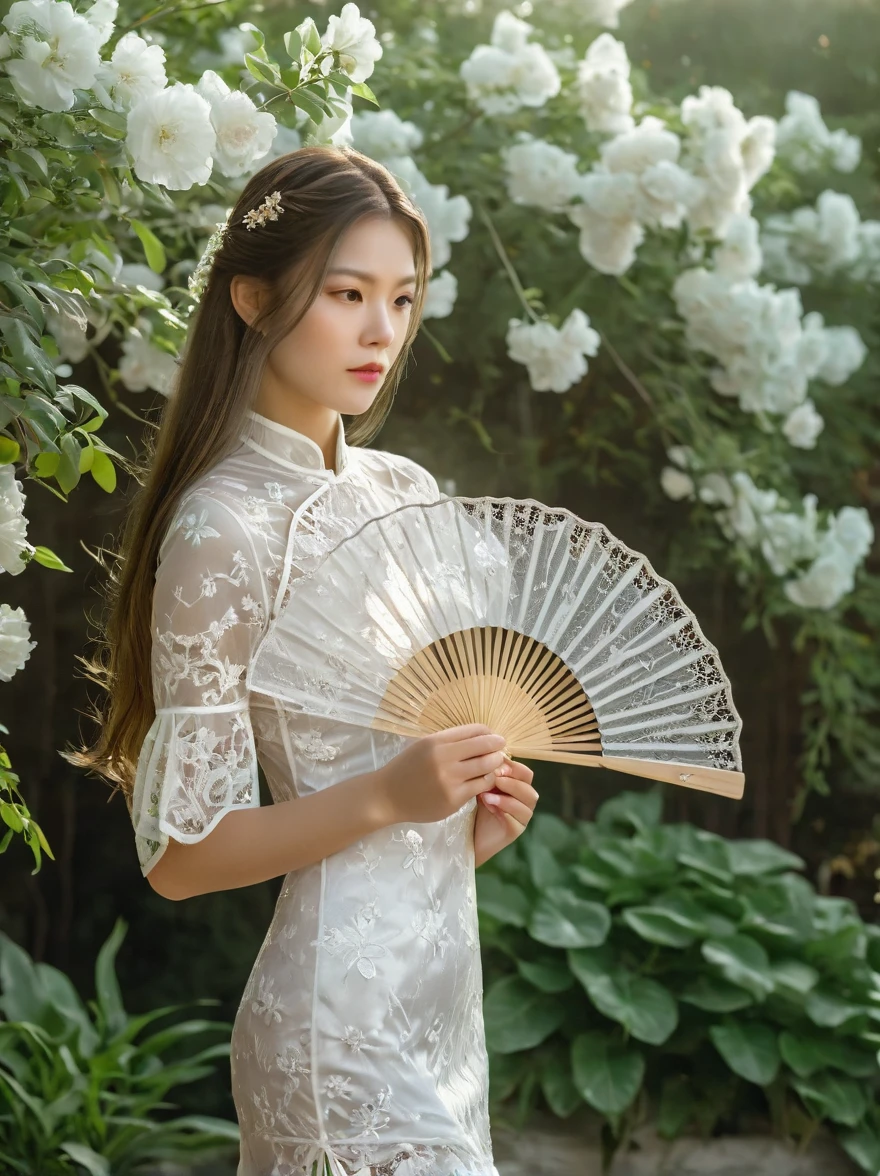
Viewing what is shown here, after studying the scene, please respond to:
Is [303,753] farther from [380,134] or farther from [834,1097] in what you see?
[834,1097]

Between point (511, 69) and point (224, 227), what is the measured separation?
4.69ft

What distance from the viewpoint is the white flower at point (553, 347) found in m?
2.99

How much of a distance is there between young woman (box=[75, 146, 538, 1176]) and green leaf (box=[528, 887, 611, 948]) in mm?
1596

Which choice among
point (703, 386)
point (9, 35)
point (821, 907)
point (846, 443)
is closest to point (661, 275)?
point (703, 386)

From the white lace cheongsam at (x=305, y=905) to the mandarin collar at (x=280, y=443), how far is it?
6 centimetres

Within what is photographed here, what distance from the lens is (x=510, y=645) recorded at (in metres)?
1.62

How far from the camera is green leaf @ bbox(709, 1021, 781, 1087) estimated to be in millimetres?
3135

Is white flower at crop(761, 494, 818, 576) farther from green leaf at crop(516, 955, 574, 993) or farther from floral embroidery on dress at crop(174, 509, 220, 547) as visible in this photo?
floral embroidery on dress at crop(174, 509, 220, 547)

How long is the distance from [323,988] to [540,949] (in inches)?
76.5

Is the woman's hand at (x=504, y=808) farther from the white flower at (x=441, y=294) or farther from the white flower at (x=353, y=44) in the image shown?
the white flower at (x=441, y=294)

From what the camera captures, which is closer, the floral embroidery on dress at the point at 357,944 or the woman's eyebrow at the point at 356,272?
the floral embroidery on dress at the point at 357,944

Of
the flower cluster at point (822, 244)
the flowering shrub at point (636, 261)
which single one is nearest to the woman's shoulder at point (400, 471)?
the flowering shrub at point (636, 261)

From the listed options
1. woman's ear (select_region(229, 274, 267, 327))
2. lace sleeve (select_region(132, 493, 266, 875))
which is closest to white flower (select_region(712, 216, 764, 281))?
woman's ear (select_region(229, 274, 267, 327))

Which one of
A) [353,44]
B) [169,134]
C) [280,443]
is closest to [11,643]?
[280,443]
